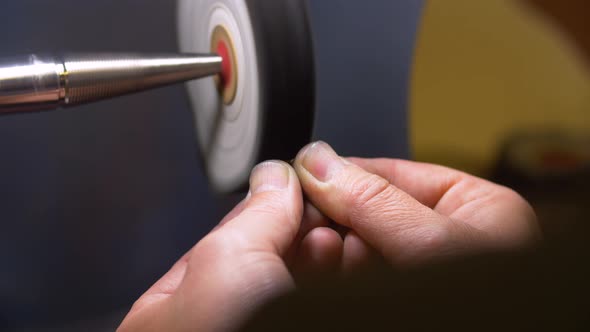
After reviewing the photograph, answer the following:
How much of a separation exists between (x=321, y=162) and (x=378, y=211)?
70 mm

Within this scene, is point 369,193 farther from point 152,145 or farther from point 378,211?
point 152,145

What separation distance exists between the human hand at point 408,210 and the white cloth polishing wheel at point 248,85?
0.04 metres

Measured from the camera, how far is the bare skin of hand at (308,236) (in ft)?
1.32

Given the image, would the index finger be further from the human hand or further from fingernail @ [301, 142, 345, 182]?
fingernail @ [301, 142, 345, 182]

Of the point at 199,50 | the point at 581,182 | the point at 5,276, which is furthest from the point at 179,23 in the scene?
the point at 581,182

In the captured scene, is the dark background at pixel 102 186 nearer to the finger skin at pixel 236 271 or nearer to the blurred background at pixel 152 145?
the blurred background at pixel 152 145

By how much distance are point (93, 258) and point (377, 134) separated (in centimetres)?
38

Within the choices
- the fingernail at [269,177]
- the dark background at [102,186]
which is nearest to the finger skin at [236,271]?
the fingernail at [269,177]

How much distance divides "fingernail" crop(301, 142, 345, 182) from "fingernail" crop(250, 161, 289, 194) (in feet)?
0.07

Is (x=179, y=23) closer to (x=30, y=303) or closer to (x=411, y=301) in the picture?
(x=30, y=303)

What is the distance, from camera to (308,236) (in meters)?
0.53

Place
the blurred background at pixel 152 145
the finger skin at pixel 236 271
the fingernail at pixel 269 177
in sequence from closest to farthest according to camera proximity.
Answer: the finger skin at pixel 236 271, the fingernail at pixel 269 177, the blurred background at pixel 152 145

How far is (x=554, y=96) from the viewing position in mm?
632

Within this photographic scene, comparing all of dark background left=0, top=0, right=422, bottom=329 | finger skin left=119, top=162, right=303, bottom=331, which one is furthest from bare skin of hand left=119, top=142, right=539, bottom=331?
dark background left=0, top=0, right=422, bottom=329
